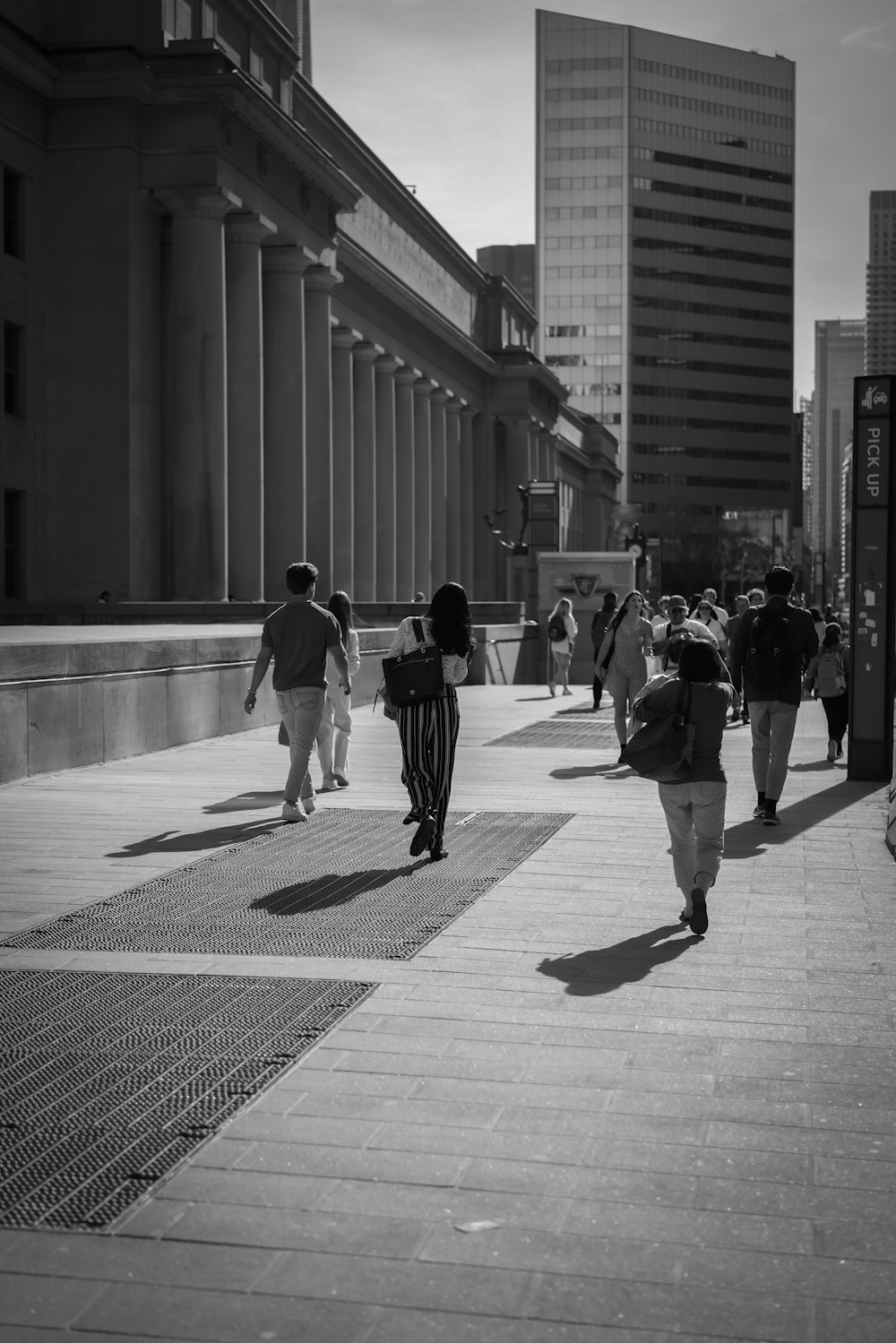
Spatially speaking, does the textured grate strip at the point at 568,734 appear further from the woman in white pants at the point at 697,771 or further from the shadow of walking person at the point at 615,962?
the shadow of walking person at the point at 615,962

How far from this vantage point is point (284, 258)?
4397cm

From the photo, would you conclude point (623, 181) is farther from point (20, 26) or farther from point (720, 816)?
point (720, 816)

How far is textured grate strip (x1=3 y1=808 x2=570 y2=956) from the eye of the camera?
7.39 metres

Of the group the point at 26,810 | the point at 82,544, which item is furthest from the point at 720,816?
the point at 82,544

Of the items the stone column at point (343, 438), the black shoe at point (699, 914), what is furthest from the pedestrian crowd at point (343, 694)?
the stone column at point (343, 438)

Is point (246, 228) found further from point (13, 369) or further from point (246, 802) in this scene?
point (246, 802)

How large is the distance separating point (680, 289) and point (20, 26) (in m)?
138

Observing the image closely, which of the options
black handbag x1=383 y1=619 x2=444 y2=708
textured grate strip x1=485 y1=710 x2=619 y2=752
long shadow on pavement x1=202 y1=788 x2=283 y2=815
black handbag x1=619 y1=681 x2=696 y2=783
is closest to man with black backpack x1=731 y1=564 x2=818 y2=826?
black handbag x1=383 y1=619 x2=444 y2=708

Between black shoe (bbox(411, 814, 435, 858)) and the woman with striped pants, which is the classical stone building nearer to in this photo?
the woman with striped pants

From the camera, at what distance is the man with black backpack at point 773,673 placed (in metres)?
11.9

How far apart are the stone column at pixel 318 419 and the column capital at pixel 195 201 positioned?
9.26 meters

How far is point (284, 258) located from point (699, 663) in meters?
37.8

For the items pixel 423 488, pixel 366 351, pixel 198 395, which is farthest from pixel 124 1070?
pixel 423 488

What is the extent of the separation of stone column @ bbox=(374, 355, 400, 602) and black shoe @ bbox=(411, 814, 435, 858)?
168 ft
